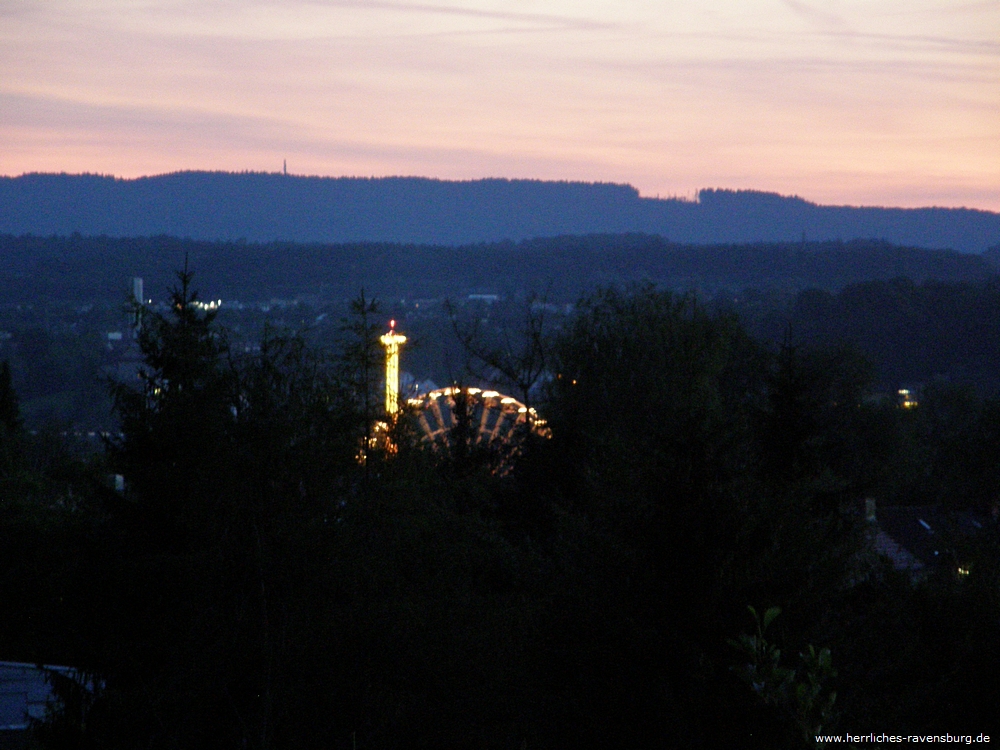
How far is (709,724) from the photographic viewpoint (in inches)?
204

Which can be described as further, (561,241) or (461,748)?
(561,241)

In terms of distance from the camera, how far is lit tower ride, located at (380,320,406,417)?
13.6 m

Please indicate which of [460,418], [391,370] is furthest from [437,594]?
[460,418]

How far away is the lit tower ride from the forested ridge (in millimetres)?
517

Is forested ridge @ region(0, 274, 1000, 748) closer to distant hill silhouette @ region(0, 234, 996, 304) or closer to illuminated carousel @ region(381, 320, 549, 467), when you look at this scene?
illuminated carousel @ region(381, 320, 549, 467)

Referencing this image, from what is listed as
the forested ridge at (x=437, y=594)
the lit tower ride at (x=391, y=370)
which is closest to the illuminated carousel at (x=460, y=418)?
the lit tower ride at (x=391, y=370)

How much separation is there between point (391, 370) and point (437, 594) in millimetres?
6907

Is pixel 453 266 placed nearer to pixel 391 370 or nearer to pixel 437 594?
pixel 391 370

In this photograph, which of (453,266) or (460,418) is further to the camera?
(453,266)

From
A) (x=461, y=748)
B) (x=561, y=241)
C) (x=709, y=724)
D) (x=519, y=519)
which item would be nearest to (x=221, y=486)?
(x=461, y=748)

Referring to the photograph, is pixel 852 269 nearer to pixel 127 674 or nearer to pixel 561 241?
pixel 561 241

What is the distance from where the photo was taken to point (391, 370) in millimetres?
15875

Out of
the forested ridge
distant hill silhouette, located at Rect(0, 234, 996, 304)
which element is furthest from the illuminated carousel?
distant hill silhouette, located at Rect(0, 234, 996, 304)

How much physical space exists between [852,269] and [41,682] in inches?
4453
